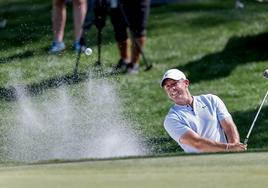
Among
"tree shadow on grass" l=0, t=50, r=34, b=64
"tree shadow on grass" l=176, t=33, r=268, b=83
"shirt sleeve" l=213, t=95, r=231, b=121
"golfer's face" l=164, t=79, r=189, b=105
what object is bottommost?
"tree shadow on grass" l=0, t=50, r=34, b=64

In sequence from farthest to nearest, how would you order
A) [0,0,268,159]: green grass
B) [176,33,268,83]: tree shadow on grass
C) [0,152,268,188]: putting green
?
[176,33,268,83]: tree shadow on grass
[0,0,268,159]: green grass
[0,152,268,188]: putting green

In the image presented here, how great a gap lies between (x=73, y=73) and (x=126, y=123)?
5.00 feet

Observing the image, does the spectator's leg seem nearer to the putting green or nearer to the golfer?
the golfer

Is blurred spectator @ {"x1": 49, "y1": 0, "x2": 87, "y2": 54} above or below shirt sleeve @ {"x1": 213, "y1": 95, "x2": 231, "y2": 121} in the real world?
below

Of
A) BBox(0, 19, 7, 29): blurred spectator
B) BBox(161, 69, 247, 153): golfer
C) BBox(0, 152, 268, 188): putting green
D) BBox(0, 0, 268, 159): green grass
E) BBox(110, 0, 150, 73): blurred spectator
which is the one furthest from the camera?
BBox(0, 19, 7, 29): blurred spectator

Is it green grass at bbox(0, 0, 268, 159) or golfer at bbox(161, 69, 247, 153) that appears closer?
golfer at bbox(161, 69, 247, 153)

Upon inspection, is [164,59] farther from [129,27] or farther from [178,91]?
[178,91]

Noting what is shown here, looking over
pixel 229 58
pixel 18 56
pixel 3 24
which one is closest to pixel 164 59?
pixel 229 58

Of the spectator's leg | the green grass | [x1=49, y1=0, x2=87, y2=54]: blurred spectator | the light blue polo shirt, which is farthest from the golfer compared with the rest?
the spectator's leg

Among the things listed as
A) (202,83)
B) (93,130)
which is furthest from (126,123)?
(202,83)

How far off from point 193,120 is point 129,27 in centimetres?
484

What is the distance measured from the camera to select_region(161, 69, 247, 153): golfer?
7383 mm

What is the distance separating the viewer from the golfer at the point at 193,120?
738cm

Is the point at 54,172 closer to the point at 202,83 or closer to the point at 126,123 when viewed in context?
the point at 126,123
